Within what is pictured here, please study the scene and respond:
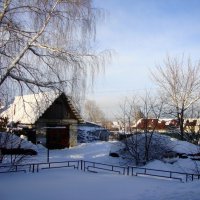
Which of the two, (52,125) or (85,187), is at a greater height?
(52,125)

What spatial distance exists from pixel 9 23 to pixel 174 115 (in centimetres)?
2261

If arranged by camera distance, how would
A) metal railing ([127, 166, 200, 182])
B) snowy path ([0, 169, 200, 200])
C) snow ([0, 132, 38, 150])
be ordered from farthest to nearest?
snow ([0, 132, 38, 150]), metal railing ([127, 166, 200, 182]), snowy path ([0, 169, 200, 200])

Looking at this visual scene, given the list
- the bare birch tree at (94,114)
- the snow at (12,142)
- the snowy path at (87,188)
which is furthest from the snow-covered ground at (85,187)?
the bare birch tree at (94,114)

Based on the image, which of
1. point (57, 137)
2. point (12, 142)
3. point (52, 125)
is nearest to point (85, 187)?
point (12, 142)

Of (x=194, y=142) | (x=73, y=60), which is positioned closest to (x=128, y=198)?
(x=73, y=60)

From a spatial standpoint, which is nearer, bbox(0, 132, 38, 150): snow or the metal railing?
the metal railing

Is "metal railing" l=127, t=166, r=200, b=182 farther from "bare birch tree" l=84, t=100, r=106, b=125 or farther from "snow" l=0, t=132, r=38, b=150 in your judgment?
"bare birch tree" l=84, t=100, r=106, b=125

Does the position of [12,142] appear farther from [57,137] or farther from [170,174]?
[57,137]

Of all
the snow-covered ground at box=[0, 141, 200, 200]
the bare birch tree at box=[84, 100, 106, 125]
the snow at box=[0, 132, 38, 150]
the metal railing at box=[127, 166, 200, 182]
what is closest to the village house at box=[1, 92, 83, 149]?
the snow at box=[0, 132, 38, 150]

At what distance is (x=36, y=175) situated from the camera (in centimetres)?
1939

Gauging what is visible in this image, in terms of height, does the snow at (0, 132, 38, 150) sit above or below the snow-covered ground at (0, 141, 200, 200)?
above

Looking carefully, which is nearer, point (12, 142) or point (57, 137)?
point (12, 142)

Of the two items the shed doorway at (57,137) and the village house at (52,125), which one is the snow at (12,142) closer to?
the village house at (52,125)

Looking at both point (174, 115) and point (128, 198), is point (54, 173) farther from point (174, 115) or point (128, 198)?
point (174, 115)
